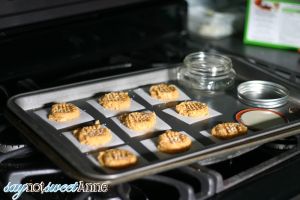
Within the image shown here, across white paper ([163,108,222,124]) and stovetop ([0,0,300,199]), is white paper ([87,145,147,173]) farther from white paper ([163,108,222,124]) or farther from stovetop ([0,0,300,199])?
white paper ([163,108,222,124])

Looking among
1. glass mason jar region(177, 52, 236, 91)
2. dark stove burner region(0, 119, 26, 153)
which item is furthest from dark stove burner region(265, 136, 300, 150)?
dark stove burner region(0, 119, 26, 153)

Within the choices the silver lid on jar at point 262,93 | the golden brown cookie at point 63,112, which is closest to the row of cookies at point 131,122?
the golden brown cookie at point 63,112

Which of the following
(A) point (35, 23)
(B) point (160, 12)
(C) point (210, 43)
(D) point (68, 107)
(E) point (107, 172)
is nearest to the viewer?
(E) point (107, 172)

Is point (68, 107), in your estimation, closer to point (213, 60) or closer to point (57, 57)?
point (57, 57)

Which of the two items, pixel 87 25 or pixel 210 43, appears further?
pixel 210 43

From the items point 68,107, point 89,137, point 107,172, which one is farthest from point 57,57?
point 107,172

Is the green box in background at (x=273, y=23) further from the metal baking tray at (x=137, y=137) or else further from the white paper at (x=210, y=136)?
the white paper at (x=210, y=136)
